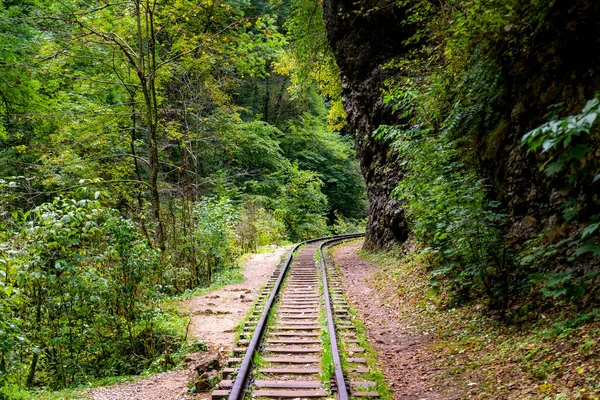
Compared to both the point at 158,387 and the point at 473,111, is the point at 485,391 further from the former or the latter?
the point at 473,111

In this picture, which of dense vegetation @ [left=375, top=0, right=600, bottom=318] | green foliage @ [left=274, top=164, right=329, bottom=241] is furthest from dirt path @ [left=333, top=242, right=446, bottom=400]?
green foliage @ [left=274, top=164, right=329, bottom=241]

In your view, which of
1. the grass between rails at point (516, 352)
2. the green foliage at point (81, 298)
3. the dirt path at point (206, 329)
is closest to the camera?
the grass between rails at point (516, 352)

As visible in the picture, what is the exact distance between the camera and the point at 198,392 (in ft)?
15.6

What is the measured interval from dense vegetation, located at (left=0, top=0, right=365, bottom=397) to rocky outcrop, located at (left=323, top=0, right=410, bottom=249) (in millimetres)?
2806

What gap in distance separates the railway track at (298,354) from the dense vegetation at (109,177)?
1802 millimetres

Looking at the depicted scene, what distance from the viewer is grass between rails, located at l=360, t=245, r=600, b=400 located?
12.4 feet

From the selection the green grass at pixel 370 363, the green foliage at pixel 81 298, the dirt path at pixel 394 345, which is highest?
the green foliage at pixel 81 298

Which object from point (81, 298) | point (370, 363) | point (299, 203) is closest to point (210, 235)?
point (81, 298)

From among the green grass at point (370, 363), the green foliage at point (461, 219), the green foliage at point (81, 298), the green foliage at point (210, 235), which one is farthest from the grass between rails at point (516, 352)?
the green foliage at point (210, 235)

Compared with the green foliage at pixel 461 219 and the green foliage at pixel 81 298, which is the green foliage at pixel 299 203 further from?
the green foliage at pixel 81 298

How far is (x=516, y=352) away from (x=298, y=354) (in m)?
2.91

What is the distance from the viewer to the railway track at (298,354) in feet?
14.7

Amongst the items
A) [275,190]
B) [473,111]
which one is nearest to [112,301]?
[473,111]

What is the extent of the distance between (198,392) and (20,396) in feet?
6.99
